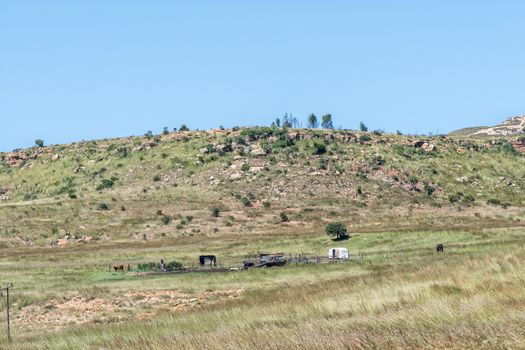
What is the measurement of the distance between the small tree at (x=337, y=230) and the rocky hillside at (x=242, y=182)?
13.4 m

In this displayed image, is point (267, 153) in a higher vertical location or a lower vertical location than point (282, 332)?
higher

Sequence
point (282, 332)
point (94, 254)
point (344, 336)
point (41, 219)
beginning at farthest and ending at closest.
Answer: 1. point (41, 219)
2. point (94, 254)
3. point (282, 332)
4. point (344, 336)

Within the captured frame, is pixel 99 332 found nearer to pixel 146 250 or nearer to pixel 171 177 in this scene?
pixel 146 250

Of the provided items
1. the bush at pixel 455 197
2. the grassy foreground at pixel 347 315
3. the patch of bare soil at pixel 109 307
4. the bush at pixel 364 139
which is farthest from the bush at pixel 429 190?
the patch of bare soil at pixel 109 307

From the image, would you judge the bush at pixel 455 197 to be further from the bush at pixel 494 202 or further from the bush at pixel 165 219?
the bush at pixel 165 219

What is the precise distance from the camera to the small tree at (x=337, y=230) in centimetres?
7525

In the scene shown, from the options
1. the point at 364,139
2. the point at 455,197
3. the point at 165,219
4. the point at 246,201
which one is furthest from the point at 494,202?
the point at 165,219

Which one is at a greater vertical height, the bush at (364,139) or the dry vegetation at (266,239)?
the bush at (364,139)

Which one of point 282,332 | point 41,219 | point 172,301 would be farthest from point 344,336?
point 41,219

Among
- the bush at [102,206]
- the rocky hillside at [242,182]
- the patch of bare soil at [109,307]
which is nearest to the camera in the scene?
the patch of bare soil at [109,307]

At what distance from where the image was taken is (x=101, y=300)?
4428 centimetres

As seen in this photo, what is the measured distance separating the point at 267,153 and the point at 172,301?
81584 mm

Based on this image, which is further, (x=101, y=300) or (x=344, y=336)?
(x=101, y=300)

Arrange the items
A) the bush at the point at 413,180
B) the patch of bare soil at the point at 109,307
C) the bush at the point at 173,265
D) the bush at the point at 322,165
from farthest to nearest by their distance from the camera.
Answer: the bush at the point at 322,165 < the bush at the point at 413,180 < the bush at the point at 173,265 < the patch of bare soil at the point at 109,307
